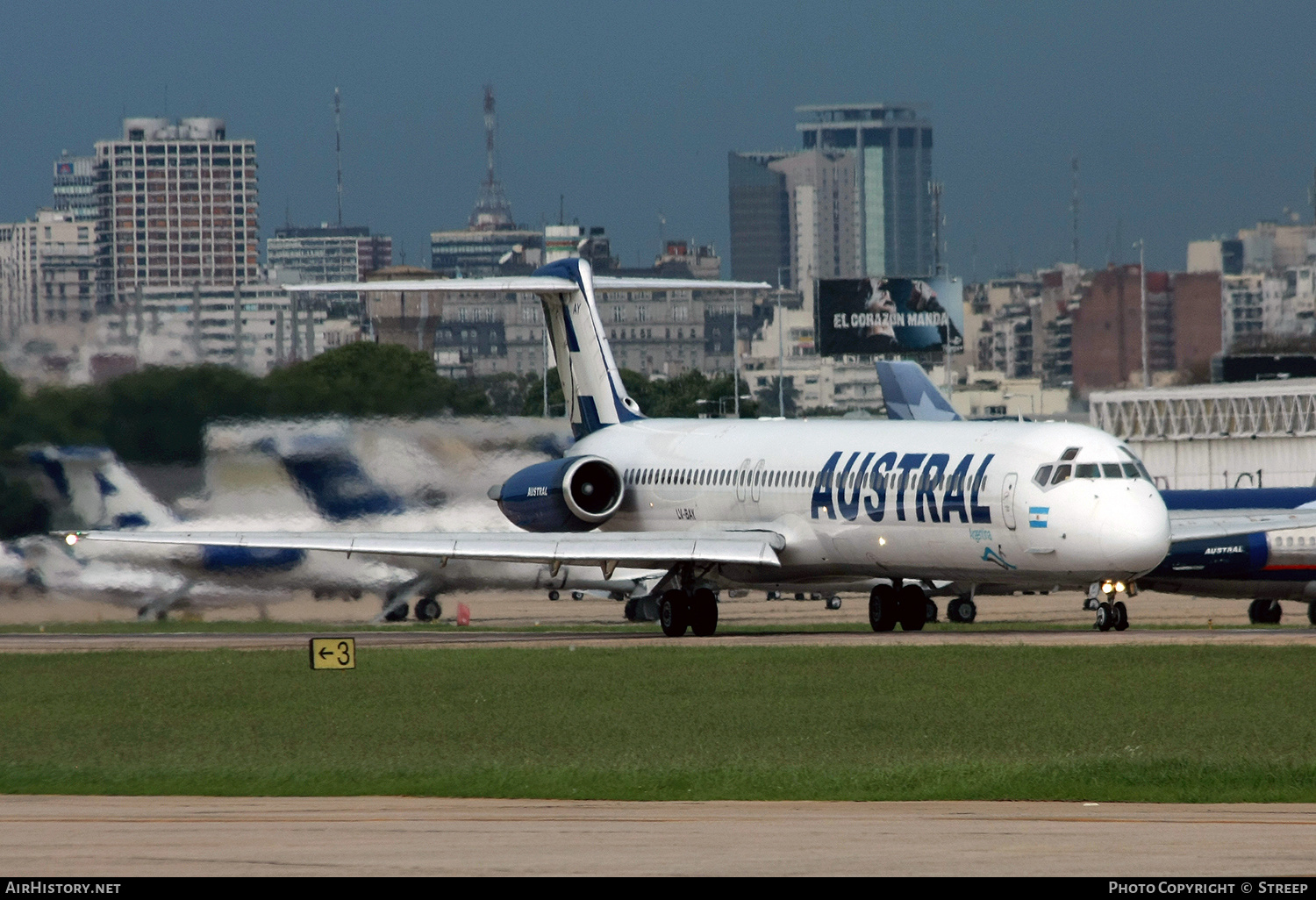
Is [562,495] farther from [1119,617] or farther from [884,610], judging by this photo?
[1119,617]

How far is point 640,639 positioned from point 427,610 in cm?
1911

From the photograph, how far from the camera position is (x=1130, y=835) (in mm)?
14883

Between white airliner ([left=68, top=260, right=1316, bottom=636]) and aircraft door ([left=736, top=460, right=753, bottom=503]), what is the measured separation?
0.12 ft

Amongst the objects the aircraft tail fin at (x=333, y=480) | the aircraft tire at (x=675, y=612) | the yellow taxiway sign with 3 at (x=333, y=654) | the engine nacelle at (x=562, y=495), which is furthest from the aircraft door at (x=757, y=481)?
the yellow taxiway sign with 3 at (x=333, y=654)

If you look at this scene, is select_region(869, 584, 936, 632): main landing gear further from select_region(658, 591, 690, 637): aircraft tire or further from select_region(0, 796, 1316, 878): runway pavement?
select_region(0, 796, 1316, 878): runway pavement

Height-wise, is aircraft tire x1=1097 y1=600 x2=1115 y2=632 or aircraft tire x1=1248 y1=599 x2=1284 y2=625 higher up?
aircraft tire x1=1097 y1=600 x2=1115 y2=632

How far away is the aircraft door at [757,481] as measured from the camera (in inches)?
1663

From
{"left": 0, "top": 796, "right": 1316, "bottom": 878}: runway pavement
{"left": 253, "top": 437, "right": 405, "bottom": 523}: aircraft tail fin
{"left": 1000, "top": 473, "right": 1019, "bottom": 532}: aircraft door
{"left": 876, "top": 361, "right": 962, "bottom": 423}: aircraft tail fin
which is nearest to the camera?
{"left": 0, "top": 796, "right": 1316, "bottom": 878}: runway pavement

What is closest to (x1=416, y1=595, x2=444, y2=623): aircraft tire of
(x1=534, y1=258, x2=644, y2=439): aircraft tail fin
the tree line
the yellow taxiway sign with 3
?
(x1=534, y1=258, x2=644, y2=439): aircraft tail fin

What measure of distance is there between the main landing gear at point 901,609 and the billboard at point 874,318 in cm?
8856

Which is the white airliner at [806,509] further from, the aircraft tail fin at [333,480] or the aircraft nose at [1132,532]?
the aircraft tail fin at [333,480]

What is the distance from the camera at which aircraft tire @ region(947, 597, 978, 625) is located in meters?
57.4

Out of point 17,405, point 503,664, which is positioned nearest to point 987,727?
point 503,664

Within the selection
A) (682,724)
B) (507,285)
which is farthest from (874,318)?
(682,724)
